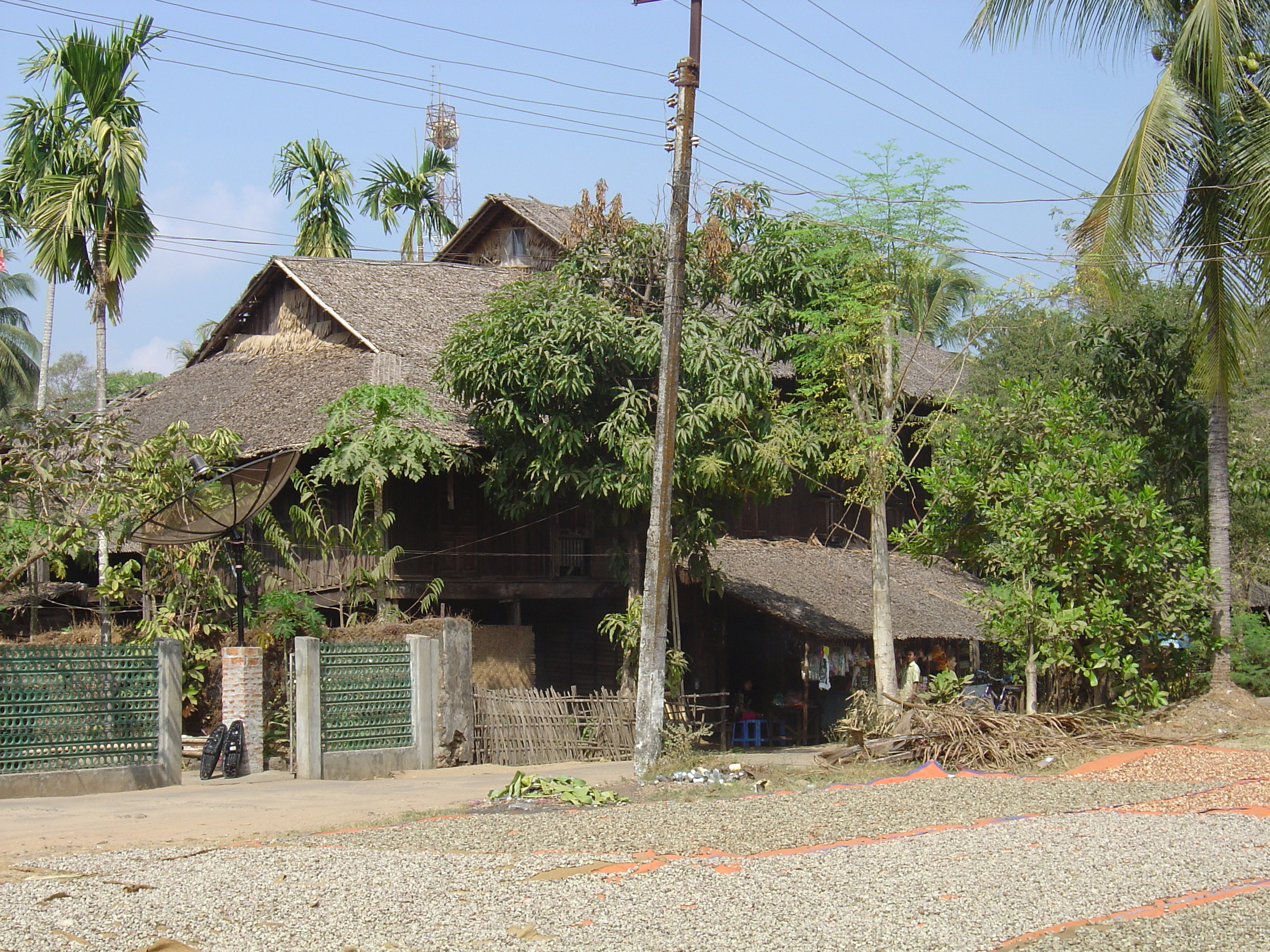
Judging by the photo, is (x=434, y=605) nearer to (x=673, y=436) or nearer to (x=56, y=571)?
(x=56, y=571)

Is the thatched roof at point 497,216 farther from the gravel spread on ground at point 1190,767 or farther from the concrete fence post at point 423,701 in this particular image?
the gravel spread on ground at point 1190,767

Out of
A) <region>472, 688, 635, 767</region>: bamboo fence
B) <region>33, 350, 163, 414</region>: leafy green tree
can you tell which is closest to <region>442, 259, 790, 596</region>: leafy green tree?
<region>472, 688, 635, 767</region>: bamboo fence

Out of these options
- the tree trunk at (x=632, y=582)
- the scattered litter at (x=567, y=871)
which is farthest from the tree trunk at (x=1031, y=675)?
the scattered litter at (x=567, y=871)

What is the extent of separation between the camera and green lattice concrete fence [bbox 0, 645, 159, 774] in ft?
39.2

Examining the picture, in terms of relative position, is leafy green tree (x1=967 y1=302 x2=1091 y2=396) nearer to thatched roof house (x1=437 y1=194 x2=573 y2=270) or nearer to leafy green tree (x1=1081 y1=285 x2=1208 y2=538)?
leafy green tree (x1=1081 y1=285 x2=1208 y2=538)

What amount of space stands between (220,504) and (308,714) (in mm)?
3007

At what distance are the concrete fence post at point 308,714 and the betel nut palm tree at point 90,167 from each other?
17.6 feet

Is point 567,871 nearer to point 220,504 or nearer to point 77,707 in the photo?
point 77,707

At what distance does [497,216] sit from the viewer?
25891 mm

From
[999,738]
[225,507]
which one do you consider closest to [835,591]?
[999,738]

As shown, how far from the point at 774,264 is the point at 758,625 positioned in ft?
24.2

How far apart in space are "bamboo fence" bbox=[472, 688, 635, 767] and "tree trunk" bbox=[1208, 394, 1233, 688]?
809 cm

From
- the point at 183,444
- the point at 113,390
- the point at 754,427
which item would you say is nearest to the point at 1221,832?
the point at 754,427

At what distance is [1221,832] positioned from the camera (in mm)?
8586
